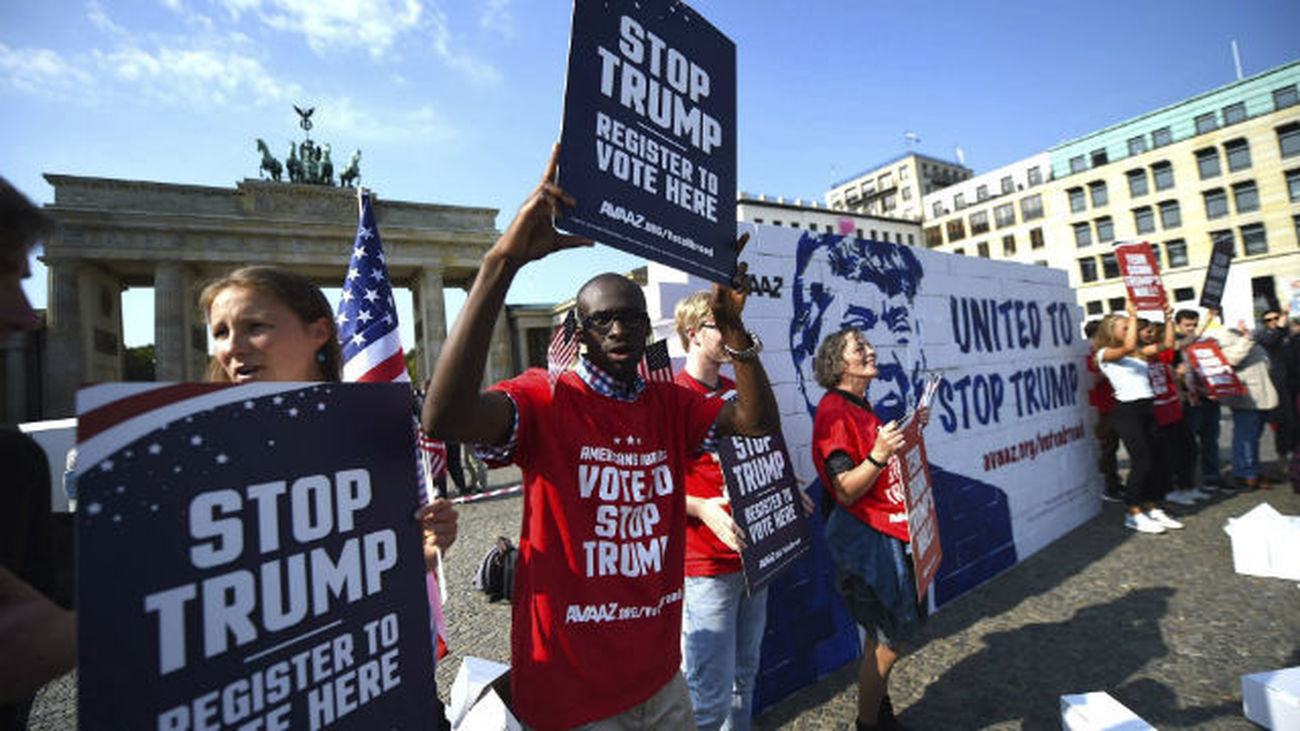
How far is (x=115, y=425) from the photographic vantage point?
899 millimetres

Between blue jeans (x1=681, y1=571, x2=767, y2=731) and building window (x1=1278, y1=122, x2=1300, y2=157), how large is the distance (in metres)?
54.9

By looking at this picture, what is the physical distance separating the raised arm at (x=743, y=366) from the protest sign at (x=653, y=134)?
0.25 feet

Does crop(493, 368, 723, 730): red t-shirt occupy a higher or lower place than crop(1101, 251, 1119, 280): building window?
lower

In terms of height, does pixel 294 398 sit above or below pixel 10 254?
below

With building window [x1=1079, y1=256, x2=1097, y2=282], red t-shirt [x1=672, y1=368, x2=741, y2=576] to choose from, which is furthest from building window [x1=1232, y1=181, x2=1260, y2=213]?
red t-shirt [x1=672, y1=368, x2=741, y2=576]

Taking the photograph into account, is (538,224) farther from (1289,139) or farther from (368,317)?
(1289,139)

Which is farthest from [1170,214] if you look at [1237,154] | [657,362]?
[657,362]

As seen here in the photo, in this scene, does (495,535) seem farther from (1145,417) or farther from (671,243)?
(1145,417)

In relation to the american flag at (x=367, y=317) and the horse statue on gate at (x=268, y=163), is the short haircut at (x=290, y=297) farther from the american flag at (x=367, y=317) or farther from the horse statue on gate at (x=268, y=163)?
the horse statue on gate at (x=268, y=163)

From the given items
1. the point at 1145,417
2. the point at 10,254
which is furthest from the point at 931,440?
the point at 10,254

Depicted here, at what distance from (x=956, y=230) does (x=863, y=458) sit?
64.3 meters

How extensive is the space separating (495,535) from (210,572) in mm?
6470

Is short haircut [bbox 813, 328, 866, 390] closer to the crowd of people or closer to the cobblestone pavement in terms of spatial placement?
the cobblestone pavement

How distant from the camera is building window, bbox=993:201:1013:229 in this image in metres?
52.5
